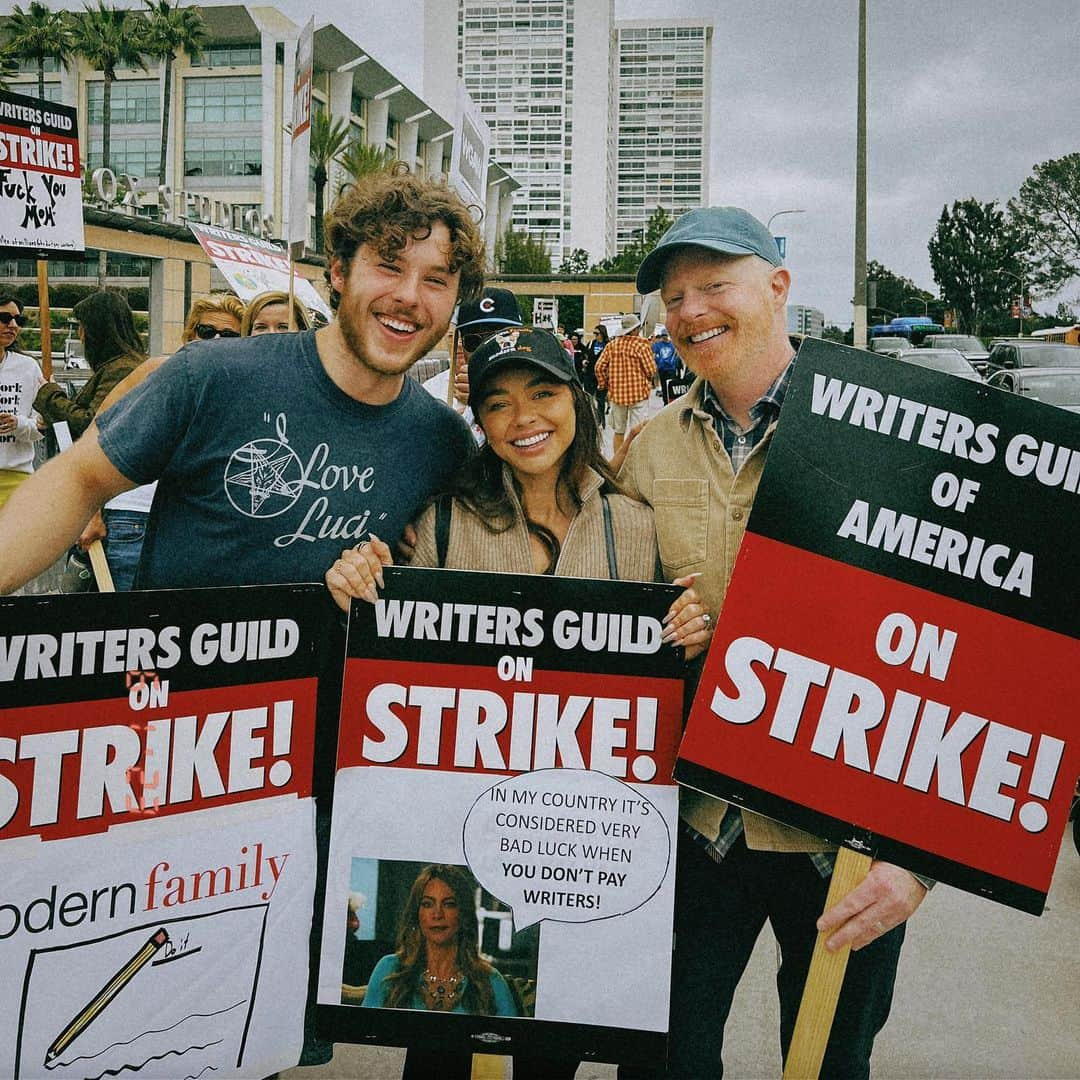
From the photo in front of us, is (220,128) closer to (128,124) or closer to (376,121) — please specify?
(128,124)

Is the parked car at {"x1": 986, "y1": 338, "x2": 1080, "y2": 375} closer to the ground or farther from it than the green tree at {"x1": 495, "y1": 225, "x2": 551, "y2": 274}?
closer to the ground

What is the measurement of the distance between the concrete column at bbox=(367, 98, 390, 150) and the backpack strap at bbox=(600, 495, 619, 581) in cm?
5715

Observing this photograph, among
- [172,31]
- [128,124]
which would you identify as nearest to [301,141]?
[172,31]

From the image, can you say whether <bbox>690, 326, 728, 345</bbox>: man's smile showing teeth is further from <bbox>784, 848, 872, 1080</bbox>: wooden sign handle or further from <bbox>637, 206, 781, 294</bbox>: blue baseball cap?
<bbox>784, 848, 872, 1080</bbox>: wooden sign handle

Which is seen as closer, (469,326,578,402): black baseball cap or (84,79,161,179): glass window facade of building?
(469,326,578,402): black baseball cap

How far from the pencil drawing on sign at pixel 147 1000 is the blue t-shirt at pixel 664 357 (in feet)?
45.5

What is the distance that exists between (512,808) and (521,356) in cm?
92

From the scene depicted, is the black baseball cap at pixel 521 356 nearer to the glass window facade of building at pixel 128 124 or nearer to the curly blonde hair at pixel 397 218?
the curly blonde hair at pixel 397 218

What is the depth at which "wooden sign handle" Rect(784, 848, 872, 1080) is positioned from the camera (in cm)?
203

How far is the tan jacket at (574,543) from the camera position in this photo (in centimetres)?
225

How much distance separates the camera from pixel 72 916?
1979mm

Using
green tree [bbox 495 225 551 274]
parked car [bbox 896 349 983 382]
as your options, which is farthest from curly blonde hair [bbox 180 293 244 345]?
green tree [bbox 495 225 551 274]

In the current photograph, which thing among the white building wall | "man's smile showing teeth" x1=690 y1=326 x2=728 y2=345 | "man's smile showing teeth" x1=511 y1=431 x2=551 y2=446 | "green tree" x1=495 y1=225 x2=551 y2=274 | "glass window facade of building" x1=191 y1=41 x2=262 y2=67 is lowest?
"man's smile showing teeth" x1=511 y1=431 x2=551 y2=446

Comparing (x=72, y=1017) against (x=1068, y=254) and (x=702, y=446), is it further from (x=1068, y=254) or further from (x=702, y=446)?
(x=1068, y=254)
